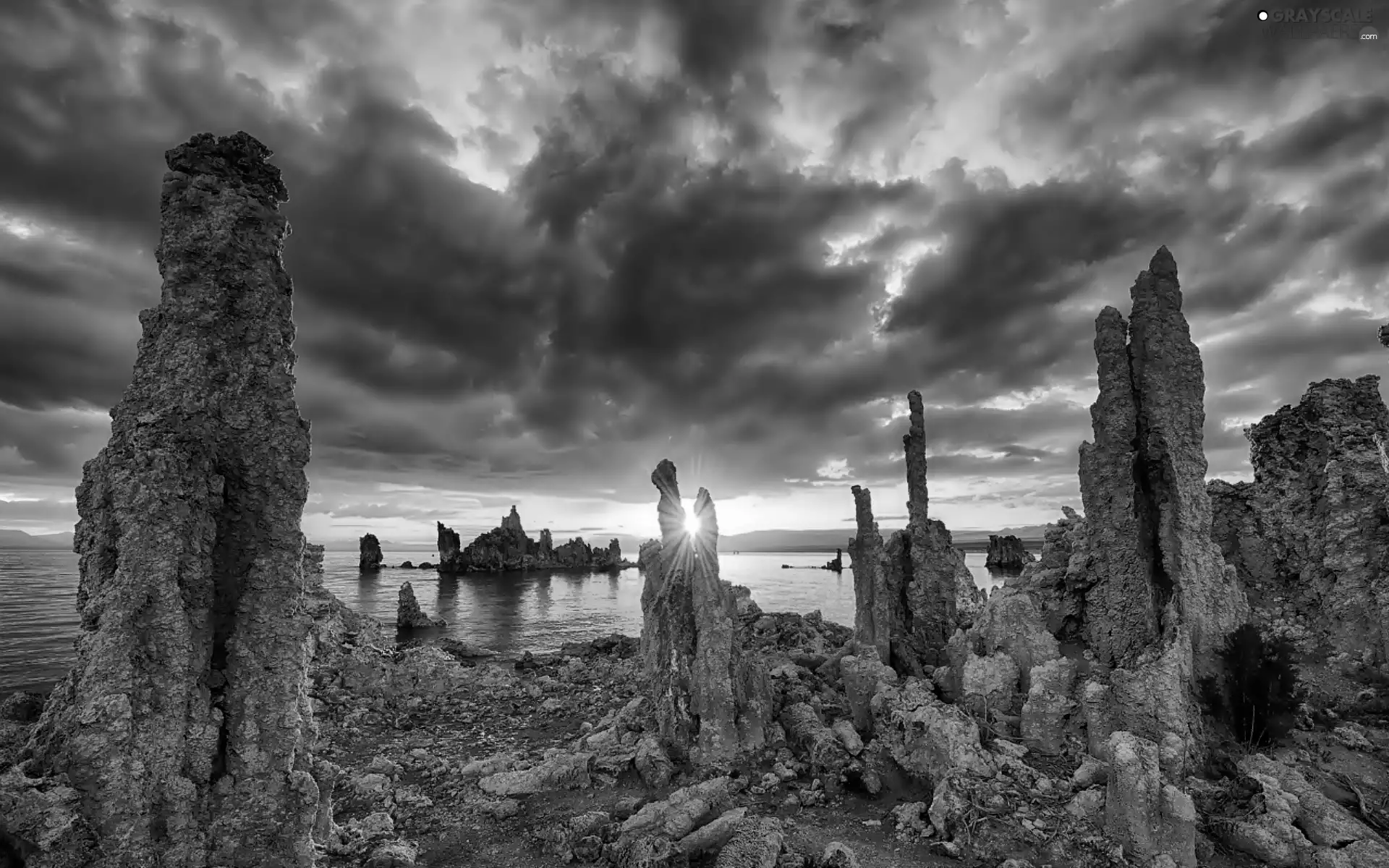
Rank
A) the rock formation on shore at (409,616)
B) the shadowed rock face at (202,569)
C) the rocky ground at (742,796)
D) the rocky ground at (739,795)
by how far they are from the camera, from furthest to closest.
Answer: the rock formation on shore at (409,616) → the rocky ground at (739,795) → the rocky ground at (742,796) → the shadowed rock face at (202,569)

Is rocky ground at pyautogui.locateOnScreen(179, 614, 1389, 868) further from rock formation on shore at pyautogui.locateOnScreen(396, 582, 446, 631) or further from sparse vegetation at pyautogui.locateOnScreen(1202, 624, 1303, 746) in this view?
rock formation on shore at pyautogui.locateOnScreen(396, 582, 446, 631)

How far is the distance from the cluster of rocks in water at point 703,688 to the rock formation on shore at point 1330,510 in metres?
0.10

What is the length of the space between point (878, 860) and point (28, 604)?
90.2 meters

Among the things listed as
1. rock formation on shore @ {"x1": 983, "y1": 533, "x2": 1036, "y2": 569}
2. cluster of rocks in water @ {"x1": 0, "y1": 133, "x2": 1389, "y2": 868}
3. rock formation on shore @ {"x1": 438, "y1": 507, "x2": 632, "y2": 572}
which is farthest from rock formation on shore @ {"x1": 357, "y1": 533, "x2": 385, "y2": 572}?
rock formation on shore @ {"x1": 983, "y1": 533, "x2": 1036, "y2": 569}

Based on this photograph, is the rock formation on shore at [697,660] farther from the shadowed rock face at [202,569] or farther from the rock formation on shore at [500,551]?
the rock formation on shore at [500,551]

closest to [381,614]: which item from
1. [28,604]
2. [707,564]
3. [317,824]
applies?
[28,604]

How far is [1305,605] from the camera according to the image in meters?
20.2

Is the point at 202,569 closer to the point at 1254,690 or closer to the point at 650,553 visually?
the point at 650,553

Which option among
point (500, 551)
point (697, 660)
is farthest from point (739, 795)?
point (500, 551)

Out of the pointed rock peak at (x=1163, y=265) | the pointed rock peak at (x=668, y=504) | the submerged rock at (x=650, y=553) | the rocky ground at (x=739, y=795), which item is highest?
the pointed rock peak at (x=1163, y=265)

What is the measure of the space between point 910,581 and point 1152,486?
12858 millimetres

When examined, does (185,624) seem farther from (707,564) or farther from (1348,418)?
(1348,418)

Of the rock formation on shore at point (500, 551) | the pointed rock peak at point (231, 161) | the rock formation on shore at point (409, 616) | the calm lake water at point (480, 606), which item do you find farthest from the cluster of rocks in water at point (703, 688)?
the rock formation on shore at point (500, 551)

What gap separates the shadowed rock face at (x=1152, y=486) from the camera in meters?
15.6
